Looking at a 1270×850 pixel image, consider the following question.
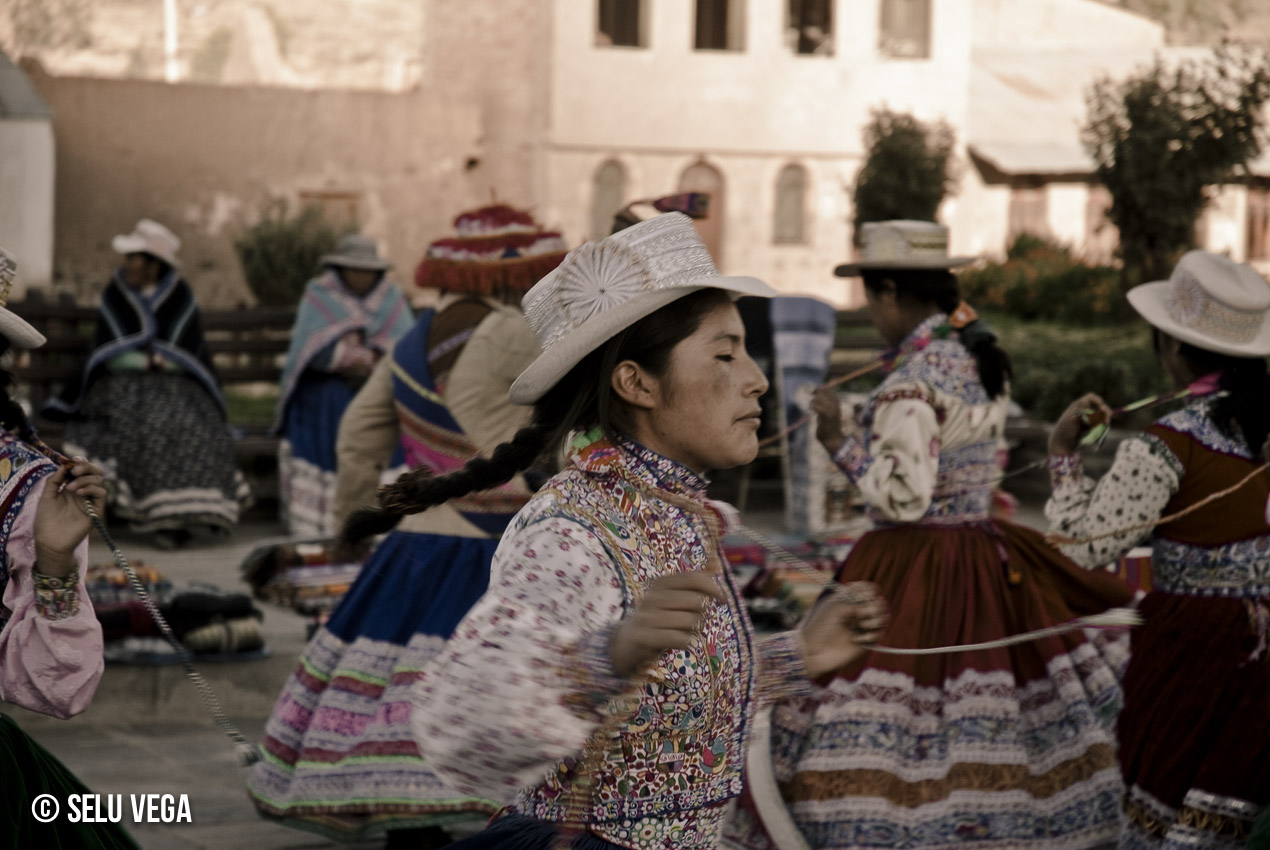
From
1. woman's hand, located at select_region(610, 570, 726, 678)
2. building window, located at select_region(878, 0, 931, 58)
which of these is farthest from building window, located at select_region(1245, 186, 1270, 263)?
woman's hand, located at select_region(610, 570, 726, 678)

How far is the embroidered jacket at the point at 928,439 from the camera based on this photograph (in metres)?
4.80

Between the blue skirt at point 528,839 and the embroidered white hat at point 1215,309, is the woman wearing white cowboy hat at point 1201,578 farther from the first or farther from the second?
the blue skirt at point 528,839

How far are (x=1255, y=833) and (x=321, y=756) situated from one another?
257 cm

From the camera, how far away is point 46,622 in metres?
3.04

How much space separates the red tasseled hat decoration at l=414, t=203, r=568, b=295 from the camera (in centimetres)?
519

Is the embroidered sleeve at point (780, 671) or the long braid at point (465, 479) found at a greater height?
the long braid at point (465, 479)

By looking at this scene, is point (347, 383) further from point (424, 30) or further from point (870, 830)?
point (424, 30)

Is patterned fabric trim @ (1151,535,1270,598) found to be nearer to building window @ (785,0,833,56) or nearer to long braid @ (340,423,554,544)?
long braid @ (340,423,554,544)

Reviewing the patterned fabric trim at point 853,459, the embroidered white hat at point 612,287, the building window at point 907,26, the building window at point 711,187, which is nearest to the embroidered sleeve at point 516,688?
the embroidered white hat at point 612,287

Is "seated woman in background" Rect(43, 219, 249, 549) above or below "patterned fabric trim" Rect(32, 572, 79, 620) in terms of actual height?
below

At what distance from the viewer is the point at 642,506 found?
247 cm

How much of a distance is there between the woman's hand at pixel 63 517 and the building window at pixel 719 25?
89.0ft

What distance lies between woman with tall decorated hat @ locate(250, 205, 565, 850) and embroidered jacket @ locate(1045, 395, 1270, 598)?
168cm

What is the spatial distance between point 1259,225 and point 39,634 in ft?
105
